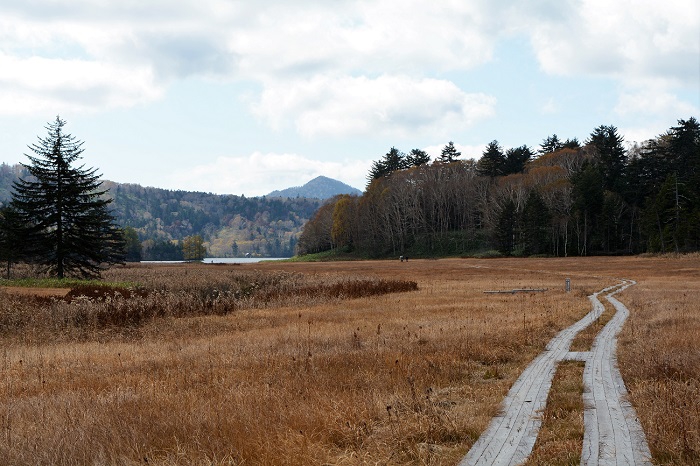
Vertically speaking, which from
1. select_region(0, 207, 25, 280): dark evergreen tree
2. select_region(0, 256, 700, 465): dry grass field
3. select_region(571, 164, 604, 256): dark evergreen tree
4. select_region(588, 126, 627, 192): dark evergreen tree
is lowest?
select_region(0, 256, 700, 465): dry grass field

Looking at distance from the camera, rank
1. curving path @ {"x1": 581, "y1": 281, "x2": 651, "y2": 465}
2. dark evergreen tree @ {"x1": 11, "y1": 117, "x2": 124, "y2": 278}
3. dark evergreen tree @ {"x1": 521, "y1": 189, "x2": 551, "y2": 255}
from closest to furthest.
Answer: curving path @ {"x1": 581, "y1": 281, "x2": 651, "y2": 465}
dark evergreen tree @ {"x1": 11, "y1": 117, "x2": 124, "y2": 278}
dark evergreen tree @ {"x1": 521, "y1": 189, "x2": 551, "y2": 255}


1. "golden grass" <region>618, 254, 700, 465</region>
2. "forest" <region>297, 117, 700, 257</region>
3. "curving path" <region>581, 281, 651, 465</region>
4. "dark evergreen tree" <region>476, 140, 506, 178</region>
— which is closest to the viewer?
"curving path" <region>581, 281, 651, 465</region>

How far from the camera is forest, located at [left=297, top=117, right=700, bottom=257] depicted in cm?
8544

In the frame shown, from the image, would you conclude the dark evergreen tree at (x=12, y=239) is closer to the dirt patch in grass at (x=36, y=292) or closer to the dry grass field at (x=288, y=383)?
the dirt patch in grass at (x=36, y=292)

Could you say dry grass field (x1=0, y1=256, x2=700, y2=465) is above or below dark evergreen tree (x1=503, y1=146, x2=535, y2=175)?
below

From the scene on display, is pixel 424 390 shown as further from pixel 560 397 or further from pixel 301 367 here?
pixel 301 367

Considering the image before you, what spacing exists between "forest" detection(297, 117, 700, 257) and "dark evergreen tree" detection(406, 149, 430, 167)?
276 mm

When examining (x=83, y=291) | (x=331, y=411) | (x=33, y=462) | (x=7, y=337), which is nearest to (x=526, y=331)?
(x=331, y=411)

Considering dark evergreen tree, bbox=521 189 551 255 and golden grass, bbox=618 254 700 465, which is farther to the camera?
dark evergreen tree, bbox=521 189 551 255

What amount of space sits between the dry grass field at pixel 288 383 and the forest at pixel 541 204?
6978cm

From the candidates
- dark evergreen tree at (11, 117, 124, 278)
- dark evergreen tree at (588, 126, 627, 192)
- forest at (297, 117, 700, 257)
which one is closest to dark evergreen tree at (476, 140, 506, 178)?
forest at (297, 117, 700, 257)

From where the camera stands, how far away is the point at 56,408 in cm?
830

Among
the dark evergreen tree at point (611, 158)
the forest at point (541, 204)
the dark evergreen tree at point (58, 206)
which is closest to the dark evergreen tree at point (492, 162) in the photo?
the forest at point (541, 204)

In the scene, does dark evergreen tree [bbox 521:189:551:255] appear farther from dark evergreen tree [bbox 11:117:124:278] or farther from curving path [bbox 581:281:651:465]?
curving path [bbox 581:281:651:465]
